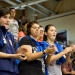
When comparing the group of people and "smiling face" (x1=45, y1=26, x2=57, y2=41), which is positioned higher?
"smiling face" (x1=45, y1=26, x2=57, y2=41)

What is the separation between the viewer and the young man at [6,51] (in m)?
1.52

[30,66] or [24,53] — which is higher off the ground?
[24,53]

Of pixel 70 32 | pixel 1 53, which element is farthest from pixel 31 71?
pixel 70 32

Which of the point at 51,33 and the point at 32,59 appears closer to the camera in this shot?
the point at 32,59

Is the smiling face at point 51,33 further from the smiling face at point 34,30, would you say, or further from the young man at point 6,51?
the young man at point 6,51

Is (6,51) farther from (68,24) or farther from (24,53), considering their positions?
(68,24)

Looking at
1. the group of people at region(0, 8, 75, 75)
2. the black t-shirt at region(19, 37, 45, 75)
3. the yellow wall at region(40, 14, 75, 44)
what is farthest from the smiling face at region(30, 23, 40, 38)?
the yellow wall at region(40, 14, 75, 44)

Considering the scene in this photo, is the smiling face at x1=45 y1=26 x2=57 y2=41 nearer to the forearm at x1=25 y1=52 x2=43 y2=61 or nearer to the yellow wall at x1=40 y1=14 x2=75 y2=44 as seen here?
the forearm at x1=25 y1=52 x2=43 y2=61

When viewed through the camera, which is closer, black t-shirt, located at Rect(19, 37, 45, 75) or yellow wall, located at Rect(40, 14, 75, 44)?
black t-shirt, located at Rect(19, 37, 45, 75)

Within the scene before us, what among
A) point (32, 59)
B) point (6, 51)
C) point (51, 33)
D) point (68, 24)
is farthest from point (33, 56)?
point (68, 24)

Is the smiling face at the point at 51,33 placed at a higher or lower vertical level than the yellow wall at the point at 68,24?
lower

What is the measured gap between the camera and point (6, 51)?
1604 millimetres

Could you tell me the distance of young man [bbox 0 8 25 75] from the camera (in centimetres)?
152

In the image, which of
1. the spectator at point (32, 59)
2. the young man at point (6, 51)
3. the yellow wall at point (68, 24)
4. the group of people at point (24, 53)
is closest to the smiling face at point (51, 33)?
the group of people at point (24, 53)
